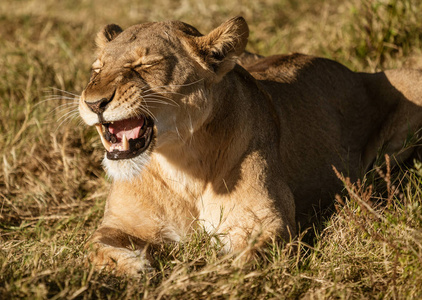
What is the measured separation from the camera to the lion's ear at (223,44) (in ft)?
11.9

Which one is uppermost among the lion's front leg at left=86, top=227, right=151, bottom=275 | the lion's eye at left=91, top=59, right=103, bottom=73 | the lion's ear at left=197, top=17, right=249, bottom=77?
the lion's ear at left=197, top=17, right=249, bottom=77

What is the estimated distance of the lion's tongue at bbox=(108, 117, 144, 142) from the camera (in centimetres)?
341

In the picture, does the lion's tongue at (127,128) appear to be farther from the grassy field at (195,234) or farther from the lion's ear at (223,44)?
the lion's ear at (223,44)

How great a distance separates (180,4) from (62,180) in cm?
421

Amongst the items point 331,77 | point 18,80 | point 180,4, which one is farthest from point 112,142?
point 180,4

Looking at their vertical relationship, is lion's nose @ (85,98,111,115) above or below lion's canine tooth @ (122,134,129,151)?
above

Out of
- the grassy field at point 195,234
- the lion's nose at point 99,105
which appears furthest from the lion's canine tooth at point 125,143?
the grassy field at point 195,234

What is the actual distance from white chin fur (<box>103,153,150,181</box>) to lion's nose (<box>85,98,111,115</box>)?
29 centimetres

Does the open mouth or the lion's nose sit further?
the open mouth

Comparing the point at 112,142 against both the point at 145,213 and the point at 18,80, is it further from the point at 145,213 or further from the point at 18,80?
the point at 18,80

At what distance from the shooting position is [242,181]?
3748 mm

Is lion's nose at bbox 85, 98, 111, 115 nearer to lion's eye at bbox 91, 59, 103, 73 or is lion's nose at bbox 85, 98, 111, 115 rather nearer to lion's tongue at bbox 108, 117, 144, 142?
lion's tongue at bbox 108, 117, 144, 142

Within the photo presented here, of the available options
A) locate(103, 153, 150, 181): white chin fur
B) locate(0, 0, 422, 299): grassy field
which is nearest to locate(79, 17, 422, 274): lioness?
locate(103, 153, 150, 181): white chin fur

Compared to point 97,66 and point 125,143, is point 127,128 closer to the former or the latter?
point 125,143
